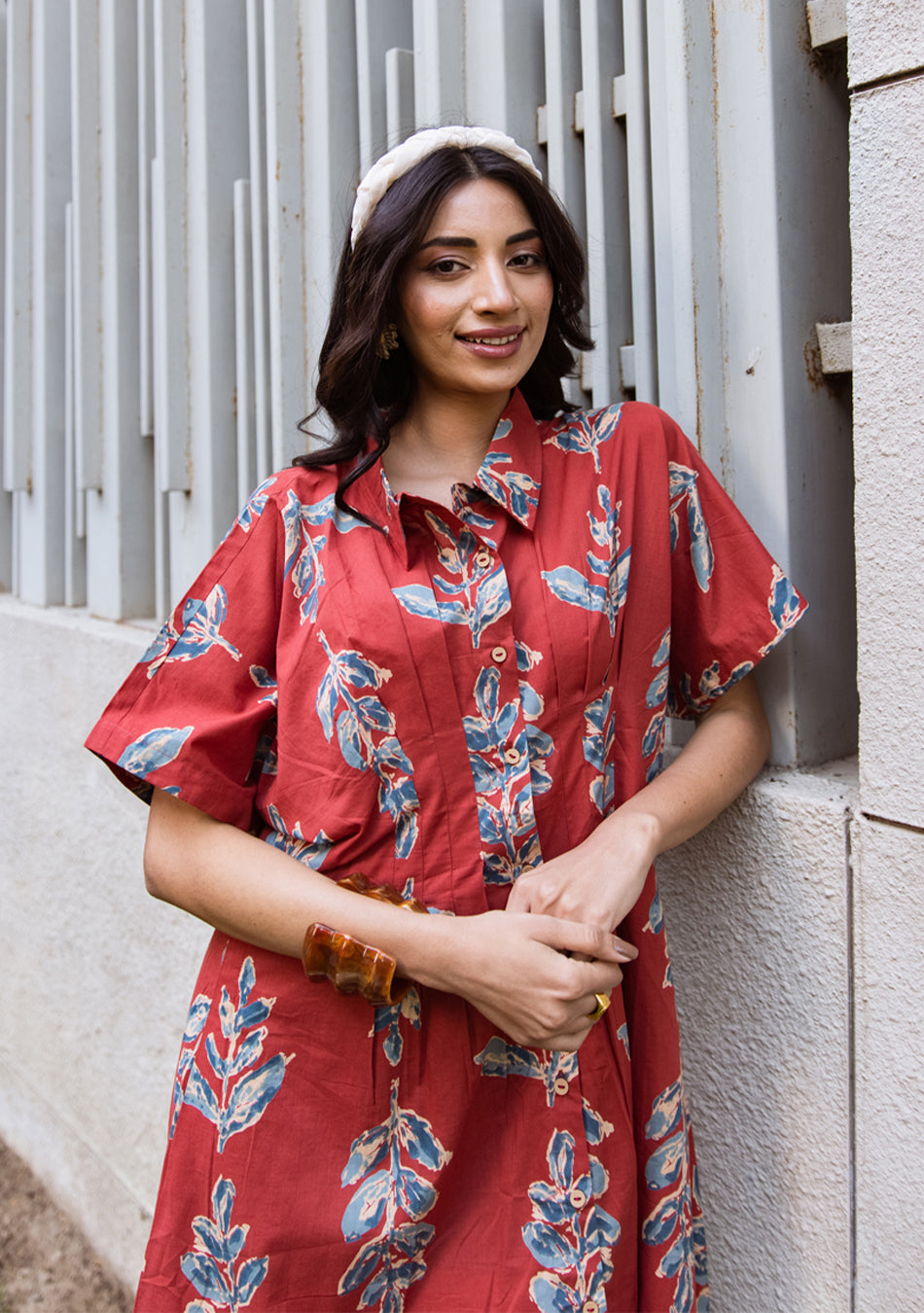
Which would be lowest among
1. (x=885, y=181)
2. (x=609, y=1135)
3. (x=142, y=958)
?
(x=142, y=958)

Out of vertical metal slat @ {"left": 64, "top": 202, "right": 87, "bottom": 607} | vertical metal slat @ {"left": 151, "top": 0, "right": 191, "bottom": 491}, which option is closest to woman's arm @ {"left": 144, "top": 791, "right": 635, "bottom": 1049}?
vertical metal slat @ {"left": 151, "top": 0, "right": 191, "bottom": 491}

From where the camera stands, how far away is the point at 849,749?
170cm

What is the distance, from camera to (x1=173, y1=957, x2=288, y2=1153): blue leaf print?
1458mm

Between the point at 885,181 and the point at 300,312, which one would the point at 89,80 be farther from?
the point at 885,181

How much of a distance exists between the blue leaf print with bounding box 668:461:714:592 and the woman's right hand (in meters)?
0.50

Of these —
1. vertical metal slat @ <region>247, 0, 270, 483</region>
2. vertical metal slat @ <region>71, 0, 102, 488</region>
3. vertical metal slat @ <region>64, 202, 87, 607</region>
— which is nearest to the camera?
vertical metal slat @ <region>247, 0, 270, 483</region>

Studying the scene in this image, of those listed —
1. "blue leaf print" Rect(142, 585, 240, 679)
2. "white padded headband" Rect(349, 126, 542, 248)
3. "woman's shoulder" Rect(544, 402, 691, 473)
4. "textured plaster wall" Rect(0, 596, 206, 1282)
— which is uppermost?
"white padded headband" Rect(349, 126, 542, 248)

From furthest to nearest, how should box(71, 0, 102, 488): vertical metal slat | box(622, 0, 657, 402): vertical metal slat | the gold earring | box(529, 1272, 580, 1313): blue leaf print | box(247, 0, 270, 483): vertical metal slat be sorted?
box(71, 0, 102, 488): vertical metal slat, box(247, 0, 270, 483): vertical metal slat, box(622, 0, 657, 402): vertical metal slat, the gold earring, box(529, 1272, 580, 1313): blue leaf print

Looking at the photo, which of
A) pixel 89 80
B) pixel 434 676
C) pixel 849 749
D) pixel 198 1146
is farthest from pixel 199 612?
pixel 89 80

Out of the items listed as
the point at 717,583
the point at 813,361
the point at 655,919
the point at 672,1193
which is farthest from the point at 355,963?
the point at 813,361

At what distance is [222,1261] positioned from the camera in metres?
1.46

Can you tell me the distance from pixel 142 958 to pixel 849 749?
6.64 feet


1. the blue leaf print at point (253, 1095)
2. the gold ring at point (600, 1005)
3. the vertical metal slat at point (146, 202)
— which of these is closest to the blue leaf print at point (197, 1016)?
the blue leaf print at point (253, 1095)

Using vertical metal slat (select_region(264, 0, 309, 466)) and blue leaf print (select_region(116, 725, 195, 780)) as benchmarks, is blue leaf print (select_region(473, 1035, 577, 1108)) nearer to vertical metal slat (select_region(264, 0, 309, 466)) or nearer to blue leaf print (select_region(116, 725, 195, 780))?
blue leaf print (select_region(116, 725, 195, 780))
